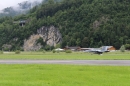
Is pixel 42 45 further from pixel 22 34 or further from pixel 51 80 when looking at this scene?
pixel 51 80

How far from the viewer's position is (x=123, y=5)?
157750 millimetres

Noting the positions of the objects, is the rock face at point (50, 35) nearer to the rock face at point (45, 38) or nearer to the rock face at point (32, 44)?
the rock face at point (45, 38)

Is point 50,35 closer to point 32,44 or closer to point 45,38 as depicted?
point 45,38

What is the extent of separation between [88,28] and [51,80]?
446 feet

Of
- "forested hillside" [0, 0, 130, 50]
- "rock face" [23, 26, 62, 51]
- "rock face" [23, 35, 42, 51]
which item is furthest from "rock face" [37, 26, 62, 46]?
"rock face" [23, 35, 42, 51]

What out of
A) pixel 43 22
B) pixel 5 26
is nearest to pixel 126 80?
pixel 43 22

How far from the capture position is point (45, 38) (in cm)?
16550

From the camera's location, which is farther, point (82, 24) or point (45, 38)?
point (45, 38)

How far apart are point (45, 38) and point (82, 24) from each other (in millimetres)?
23324

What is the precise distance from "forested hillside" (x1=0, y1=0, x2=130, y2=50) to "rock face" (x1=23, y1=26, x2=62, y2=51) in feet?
8.43

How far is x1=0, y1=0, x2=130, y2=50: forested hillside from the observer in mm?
139375

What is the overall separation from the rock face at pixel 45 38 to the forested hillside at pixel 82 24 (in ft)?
8.43

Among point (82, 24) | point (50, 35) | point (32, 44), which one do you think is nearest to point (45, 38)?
point (50, 35)

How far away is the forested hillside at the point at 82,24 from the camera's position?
139375 millimetres
